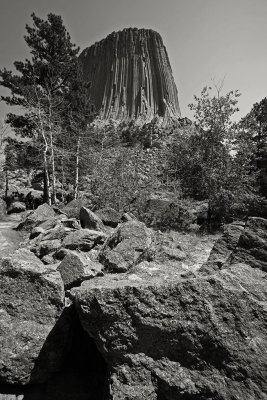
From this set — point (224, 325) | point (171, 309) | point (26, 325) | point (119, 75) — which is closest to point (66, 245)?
point (26, 325)

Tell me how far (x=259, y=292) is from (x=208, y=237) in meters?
9.20

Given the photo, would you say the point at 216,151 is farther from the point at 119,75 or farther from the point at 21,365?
the point at 119,75

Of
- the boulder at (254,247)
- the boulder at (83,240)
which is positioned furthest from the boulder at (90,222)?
the boulder at (254,247)

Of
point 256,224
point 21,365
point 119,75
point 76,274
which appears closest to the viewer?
point 21,365

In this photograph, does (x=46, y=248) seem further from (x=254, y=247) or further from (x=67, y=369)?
(x=254, y=247)

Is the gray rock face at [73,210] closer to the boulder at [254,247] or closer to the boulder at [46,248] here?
the boulder at [46,248]

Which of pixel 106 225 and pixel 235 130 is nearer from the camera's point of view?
pixel 106 225

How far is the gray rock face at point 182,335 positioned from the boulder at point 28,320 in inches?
25.9

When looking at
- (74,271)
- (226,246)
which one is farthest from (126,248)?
(226,246)

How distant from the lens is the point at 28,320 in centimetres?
372

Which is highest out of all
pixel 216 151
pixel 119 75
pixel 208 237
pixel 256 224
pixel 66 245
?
pixel 119 75

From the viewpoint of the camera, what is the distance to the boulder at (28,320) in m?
3.41

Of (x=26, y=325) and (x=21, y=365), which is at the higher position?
(x=26, y=325)

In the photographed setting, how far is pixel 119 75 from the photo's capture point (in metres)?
117
